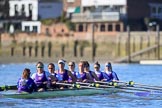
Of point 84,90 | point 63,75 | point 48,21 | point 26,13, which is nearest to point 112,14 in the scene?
point 48,21

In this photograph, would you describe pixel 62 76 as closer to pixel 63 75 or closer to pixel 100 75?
pixel 63 75

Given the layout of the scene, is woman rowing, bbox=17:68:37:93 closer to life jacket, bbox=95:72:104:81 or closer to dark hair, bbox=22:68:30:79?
dark hair, bbox=22:68:30:79

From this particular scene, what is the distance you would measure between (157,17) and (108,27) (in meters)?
7.40

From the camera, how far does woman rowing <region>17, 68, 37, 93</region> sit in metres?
34.0

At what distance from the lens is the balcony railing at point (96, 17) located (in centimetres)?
8906

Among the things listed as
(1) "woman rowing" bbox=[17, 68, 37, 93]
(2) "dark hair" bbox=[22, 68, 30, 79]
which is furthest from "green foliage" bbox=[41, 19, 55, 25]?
(2) "dark hair" bbox=[22, 68, 30, 79]

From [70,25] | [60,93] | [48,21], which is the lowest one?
[60,93]

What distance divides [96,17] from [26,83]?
185 feet

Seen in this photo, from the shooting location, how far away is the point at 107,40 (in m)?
85.3

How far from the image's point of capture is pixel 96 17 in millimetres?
90000


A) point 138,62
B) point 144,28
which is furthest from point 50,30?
point 138,62

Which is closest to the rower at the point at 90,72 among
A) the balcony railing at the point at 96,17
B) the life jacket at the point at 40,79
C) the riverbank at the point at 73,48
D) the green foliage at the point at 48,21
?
the life jacket at the point at 40,79

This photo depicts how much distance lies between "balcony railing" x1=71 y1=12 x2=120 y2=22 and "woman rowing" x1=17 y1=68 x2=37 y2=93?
54.7 m

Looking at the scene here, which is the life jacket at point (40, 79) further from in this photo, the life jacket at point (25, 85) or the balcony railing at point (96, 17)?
the balcony railing at point (96, 17)
